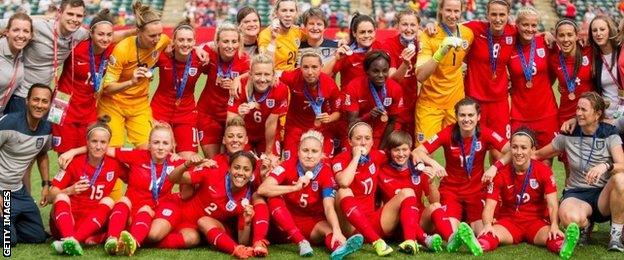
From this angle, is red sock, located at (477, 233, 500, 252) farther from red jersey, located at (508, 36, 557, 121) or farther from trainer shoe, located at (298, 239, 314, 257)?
red jersey, located at (508, 36, 557, 121)

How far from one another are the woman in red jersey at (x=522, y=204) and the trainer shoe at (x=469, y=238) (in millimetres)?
141

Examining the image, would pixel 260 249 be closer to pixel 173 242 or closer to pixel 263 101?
pixel 173 242

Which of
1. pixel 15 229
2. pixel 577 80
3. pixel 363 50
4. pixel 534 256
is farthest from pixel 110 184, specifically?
pixel 577 80

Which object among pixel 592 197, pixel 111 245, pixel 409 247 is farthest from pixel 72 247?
pixel 592 197

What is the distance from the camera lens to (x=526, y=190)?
286 inches

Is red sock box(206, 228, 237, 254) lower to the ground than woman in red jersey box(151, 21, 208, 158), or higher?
lower

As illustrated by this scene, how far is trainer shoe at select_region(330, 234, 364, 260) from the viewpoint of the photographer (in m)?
6.54

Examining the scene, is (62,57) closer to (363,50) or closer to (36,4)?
(363,50)

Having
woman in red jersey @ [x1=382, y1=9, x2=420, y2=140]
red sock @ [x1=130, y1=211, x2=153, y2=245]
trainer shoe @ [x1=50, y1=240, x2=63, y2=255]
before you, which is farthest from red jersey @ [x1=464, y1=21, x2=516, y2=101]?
trainer shoe @ [x1=50, y1=240, x2=63, y2=255]

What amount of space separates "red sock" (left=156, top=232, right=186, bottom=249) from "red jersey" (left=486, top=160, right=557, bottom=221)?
2.22m

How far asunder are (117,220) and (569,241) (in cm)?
309

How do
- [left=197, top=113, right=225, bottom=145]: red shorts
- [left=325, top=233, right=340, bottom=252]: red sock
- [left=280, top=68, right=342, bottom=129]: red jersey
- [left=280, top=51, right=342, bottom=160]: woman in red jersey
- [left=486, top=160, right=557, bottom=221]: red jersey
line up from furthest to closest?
1. [left=197, top=113, right=225, bottom=145]: red shorts
2. [left=280, top=68, right=342, bottom=129]: red jersey
3. [left=280, top=51, right=342, bottom=160]: woman in red jersey
4. [left=486, top=160, right=557, bottom=221]: red jersey
5. [left=325, top=233, right=340, bottom=252]: red sock

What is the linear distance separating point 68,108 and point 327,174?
2230 mm

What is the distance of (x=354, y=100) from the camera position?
7.78 m
